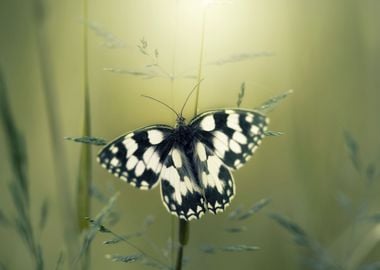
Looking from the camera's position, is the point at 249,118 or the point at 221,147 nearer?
the point at 249,118

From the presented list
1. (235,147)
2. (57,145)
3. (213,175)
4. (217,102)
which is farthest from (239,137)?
(217,102)

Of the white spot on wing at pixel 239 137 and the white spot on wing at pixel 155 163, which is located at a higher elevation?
the white spot on wing at pixel 239 137

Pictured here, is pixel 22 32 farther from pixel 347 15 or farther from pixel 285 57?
pixel 347 15

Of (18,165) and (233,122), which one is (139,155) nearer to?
(233,122)

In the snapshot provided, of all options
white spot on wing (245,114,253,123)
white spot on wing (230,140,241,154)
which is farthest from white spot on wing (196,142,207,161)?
white spot on wing (245,114,253,123)

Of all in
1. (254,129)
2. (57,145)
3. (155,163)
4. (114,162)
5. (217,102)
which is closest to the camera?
(57,145)

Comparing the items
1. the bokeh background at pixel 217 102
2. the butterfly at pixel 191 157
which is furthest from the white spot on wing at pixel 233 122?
the bokeh background at pixel 217 102

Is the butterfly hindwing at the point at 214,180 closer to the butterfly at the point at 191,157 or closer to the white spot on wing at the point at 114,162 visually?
the butterfly at the point at 191,157
